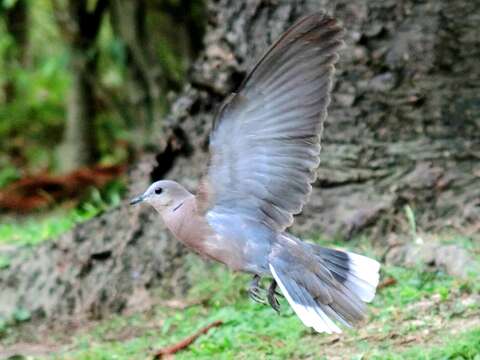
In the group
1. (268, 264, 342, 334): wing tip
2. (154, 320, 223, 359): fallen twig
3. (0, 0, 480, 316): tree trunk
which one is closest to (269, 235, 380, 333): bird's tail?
(268, 264, 342, 334): wing tip

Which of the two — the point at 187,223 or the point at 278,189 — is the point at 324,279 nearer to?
the point at 278,189

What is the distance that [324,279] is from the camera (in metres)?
4.42

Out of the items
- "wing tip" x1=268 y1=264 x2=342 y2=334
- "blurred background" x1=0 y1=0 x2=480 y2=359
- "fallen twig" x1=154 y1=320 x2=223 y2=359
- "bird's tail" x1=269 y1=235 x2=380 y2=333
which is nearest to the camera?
"wing tip" x1=268 y1=264 x2=342 y2=334

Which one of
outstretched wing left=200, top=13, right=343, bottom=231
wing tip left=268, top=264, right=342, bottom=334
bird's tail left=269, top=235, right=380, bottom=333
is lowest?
wing tip left=268, top=264, right=342, bottom=334

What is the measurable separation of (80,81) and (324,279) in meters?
7.61

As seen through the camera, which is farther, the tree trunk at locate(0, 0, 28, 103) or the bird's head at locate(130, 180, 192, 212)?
the tree trunk at locate(0, 0, 28, 103)

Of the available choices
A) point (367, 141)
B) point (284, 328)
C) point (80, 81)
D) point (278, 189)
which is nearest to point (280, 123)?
point (278, 189)

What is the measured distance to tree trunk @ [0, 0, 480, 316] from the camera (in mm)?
5945

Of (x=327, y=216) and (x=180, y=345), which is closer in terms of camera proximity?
(x=180, y=345)

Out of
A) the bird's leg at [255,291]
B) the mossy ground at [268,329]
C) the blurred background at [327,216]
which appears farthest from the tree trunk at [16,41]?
the bird's leg at [255,291]

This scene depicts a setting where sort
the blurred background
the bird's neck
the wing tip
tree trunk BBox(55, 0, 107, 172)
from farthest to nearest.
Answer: tree trunk BBox(55, 0, 107, 172)
the blurred background
the bird's neck
the wing tip

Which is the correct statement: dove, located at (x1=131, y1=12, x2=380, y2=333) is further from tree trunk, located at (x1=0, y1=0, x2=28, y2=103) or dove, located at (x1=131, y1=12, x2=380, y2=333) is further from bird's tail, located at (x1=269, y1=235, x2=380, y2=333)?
tree trunk, located at (x1=0, y1=0, x2=28, y2=103)

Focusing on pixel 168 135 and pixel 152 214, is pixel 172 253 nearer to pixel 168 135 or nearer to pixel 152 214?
pixel 152 214

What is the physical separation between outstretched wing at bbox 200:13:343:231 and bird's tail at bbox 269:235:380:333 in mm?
169
